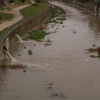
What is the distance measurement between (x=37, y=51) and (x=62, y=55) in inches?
91.3

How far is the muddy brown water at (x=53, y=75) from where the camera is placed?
14.2 metres

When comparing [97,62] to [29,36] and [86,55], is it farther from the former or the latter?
[29,36]

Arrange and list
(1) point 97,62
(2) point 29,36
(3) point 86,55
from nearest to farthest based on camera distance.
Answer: (1) point 97,62, (3) point 86,55, (2) point 29,36

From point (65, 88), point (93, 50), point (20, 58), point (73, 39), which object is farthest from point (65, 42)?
point (65, 88)

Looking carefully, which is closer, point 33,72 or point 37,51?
point 33,72

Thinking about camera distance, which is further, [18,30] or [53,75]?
[18,30]

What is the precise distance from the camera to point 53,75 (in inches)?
664

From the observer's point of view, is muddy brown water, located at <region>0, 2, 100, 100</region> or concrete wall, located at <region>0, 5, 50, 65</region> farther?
concrete wall, located at <region>0, 5, 50, 65</region>

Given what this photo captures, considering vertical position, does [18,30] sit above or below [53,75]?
below

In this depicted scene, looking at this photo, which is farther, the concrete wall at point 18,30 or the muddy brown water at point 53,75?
the concrete wall at point 18,30

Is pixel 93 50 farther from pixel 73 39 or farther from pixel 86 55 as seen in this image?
pixel 73 39

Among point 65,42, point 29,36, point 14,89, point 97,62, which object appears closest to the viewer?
point 14,89

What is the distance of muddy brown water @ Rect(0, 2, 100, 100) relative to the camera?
1424 centimetres

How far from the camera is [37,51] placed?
22.9m
